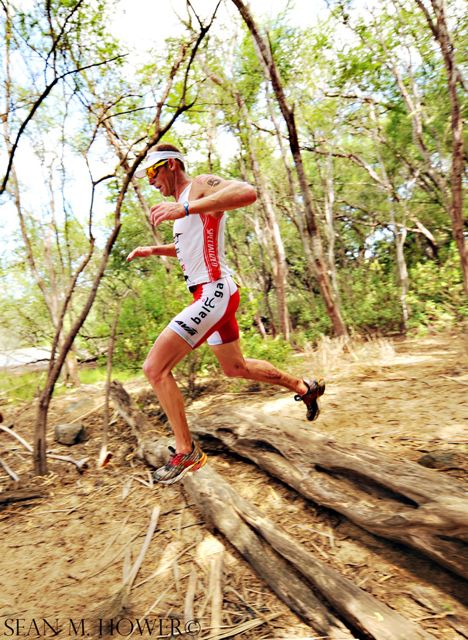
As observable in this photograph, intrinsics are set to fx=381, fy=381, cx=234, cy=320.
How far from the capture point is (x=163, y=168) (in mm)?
2865

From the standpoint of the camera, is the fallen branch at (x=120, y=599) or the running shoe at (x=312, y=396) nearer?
the fallen branch at (x=120, y=599)

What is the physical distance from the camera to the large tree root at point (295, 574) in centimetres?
170

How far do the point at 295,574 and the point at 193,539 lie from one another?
807 mm

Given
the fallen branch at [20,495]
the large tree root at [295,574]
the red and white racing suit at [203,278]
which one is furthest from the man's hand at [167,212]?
the fallen branch at [20,495]

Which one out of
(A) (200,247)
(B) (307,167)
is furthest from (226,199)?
(B) (307,167)

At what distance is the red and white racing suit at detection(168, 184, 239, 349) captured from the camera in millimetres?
2639

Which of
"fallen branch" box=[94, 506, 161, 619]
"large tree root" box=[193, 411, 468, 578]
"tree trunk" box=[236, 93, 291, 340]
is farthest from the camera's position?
"tree trunk" box=[236, 93, 291, 340]

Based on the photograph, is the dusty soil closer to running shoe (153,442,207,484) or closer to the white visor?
running shoe (153,442,207,484)

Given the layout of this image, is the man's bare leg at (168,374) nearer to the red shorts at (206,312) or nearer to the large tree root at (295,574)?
the red shorts at (206,312)

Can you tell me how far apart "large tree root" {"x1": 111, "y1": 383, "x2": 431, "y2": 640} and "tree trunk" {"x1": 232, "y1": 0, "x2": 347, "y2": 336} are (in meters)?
5.17

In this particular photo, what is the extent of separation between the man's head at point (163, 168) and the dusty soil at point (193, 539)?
251cm

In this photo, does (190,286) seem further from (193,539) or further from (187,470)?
(193,539)

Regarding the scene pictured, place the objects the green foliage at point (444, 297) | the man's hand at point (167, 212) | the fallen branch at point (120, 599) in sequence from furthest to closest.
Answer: the green foliage at point (444, 297) < the man's hand at point (167, 212) < the fallen branch at point (120, 599)

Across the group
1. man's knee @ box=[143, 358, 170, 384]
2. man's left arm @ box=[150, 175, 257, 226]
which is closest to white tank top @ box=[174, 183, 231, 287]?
man's left arm @ box=[150, 175, 257, 226]
